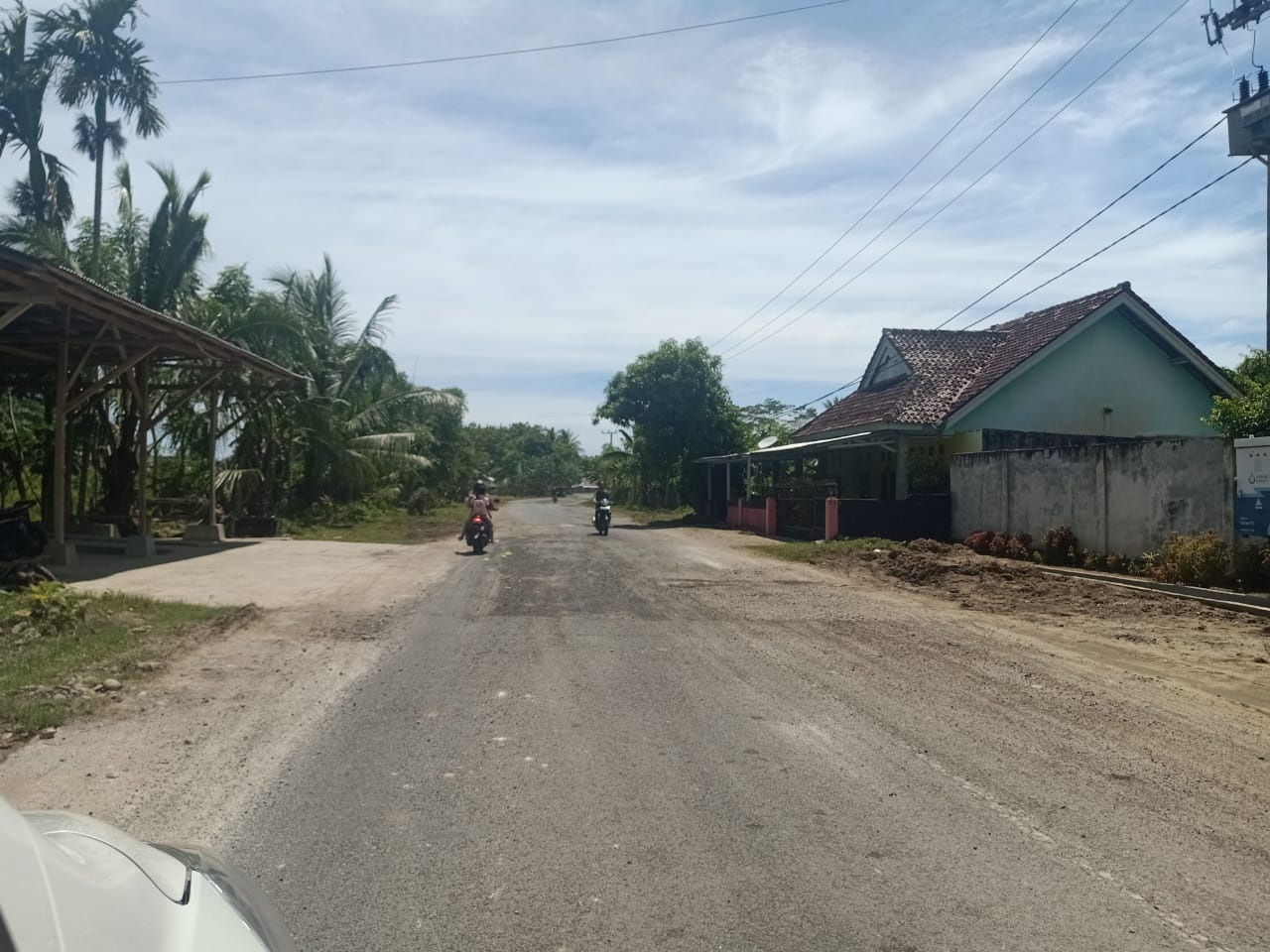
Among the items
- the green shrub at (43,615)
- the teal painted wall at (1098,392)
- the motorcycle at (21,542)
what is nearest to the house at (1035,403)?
the teal painted wall at (1098,392)

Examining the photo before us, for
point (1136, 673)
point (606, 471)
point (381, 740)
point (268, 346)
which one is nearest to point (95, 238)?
point (268, 346)

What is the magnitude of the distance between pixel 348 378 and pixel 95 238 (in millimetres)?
10213

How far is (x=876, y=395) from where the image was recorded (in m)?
28.9

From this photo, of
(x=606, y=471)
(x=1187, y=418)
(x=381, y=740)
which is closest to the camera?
(x=381, y=740)

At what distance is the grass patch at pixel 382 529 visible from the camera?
2598 centimetres

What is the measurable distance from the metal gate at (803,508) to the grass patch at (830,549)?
2603mm

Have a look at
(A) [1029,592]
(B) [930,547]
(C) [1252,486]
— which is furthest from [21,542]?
(C) [1252,486]

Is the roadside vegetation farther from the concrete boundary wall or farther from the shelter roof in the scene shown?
the shelter roof

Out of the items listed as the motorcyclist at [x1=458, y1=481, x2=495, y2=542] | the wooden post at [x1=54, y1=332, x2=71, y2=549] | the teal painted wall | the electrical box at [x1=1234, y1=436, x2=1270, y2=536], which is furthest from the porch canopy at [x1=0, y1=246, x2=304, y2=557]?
the teal painted wall

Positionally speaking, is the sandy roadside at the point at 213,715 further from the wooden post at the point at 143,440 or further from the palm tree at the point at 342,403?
the palm tree at the point at 342,403

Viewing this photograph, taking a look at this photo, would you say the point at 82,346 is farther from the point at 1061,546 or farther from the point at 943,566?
the point at 1061,546

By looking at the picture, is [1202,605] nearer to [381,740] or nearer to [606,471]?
[381,740]

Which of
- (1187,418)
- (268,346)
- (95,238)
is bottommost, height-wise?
(1187,418)

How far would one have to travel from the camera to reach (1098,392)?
24797mm
